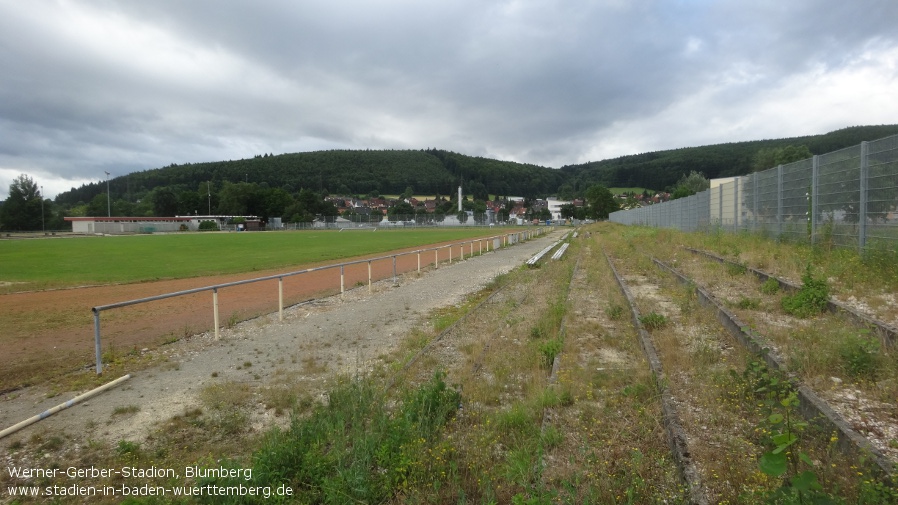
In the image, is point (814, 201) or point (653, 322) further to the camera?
point (814, 201)

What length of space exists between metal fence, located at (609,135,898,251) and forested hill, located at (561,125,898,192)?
5162 cm

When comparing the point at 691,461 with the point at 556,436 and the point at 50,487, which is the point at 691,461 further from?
the point at 50,487

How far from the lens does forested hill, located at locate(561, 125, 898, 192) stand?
207 ft

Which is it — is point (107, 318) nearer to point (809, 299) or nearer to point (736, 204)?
point (809, 299)

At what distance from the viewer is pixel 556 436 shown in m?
3.85

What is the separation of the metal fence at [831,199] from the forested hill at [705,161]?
51617mm

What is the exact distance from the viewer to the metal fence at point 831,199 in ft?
23.8

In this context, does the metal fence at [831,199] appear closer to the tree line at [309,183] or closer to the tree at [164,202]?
the tree line at [309,183]

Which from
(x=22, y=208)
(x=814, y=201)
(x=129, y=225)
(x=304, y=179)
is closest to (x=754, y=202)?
(x=814, y=201)

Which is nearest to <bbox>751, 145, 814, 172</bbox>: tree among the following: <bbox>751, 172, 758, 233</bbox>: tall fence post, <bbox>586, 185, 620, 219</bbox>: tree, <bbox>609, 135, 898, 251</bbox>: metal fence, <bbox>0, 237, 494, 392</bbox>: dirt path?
<bbox>586, 185, 620, 219</bbox>: tree

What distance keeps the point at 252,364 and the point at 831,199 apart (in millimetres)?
10126

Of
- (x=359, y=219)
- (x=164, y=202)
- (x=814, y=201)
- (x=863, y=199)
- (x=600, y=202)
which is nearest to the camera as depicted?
(x=863, y=199)

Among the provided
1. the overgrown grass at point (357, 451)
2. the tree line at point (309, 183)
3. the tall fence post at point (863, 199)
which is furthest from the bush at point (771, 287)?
the tree line at point (309, 183)

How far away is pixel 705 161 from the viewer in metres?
109
